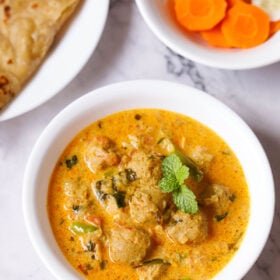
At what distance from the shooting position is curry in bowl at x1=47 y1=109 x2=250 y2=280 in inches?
138

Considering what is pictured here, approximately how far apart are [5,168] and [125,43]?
36.1 inches

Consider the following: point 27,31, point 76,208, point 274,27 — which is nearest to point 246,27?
point 274,27

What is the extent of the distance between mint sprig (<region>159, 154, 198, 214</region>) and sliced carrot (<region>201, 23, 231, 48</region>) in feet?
2.20

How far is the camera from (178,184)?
11.4ft

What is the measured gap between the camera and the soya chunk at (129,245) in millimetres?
3473

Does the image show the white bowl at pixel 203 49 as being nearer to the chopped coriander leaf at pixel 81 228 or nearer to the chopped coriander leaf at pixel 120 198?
the chopped coriander leaf at pixel 120 198

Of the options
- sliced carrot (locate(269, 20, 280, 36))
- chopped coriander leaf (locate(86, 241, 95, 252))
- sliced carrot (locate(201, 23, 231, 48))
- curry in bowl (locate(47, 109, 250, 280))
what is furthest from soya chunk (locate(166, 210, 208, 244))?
sliced carrot (locate(269, 20, 280, 36))

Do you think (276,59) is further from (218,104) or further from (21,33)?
(21,33)

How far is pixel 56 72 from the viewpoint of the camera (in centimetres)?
383

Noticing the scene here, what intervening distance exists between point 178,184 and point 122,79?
30.6 inches

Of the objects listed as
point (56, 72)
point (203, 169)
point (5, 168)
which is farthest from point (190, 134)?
point (5, 168)

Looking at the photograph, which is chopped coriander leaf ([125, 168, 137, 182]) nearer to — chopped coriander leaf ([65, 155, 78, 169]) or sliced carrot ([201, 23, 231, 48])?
chopped coriander leaf ([65, 155, 78, 169])

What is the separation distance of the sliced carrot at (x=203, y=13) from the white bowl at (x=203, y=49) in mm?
80

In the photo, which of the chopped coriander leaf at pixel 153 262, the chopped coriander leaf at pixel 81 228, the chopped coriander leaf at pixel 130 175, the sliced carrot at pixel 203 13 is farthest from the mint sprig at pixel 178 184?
the sliced carrot at pixel 203 13
